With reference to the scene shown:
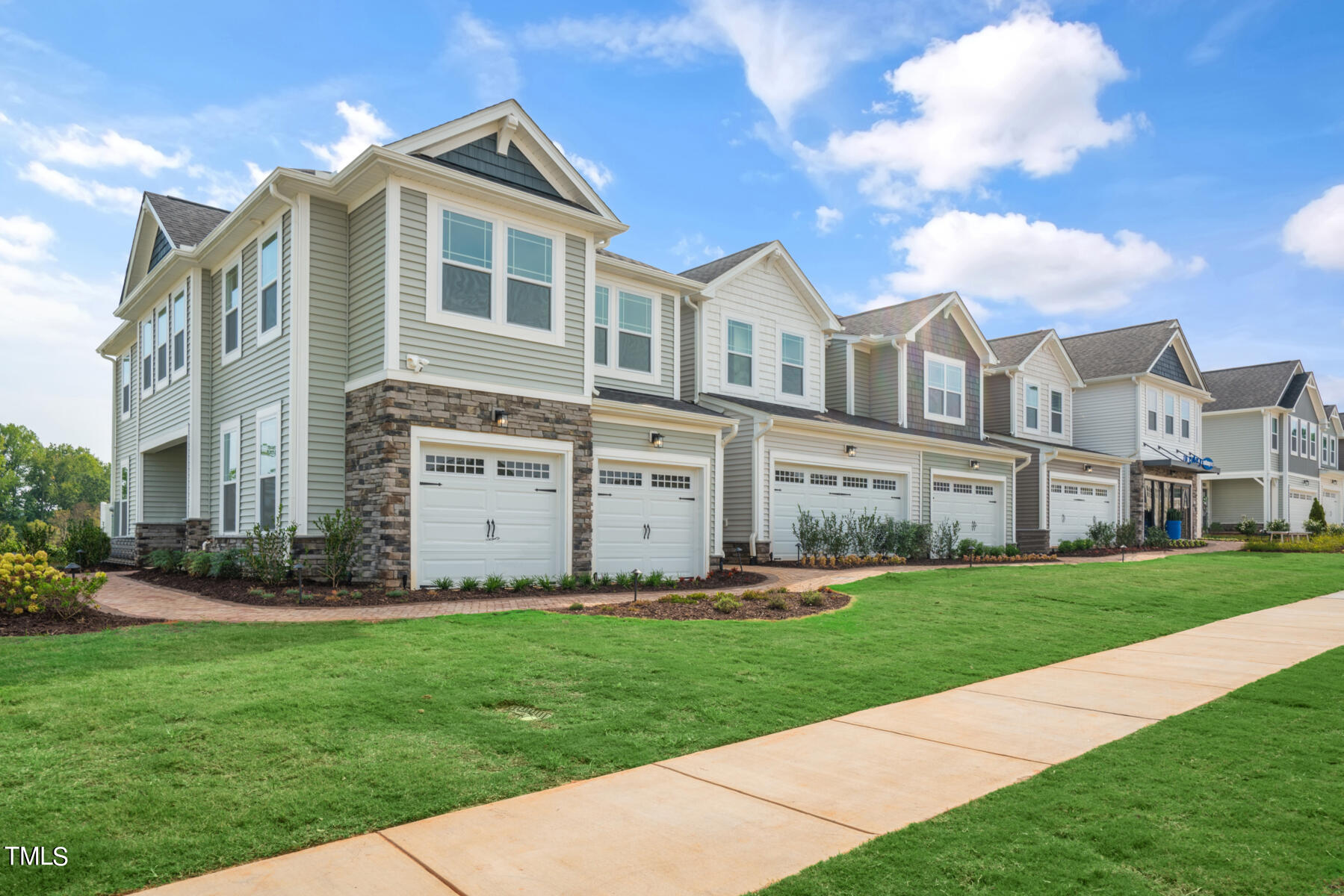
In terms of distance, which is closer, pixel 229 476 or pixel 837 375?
pixel 229 476

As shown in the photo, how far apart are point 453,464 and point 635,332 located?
6076mm

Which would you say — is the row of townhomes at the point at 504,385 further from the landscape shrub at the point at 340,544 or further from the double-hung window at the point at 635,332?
the landscape shrub at the point at 340,544

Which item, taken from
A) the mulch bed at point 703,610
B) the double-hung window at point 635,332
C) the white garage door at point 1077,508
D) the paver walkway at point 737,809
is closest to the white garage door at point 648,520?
the double-hung window at point 635,332

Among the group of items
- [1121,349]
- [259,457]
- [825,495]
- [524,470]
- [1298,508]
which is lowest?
[1298,508]

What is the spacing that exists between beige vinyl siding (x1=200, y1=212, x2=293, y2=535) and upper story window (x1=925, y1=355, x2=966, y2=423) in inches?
677

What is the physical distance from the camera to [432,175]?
12484 millimetres

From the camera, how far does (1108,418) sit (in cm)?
3183

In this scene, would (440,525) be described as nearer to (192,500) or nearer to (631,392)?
(631,392)

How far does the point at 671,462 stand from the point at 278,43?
375 inches

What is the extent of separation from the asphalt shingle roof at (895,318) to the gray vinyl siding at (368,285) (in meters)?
14.2

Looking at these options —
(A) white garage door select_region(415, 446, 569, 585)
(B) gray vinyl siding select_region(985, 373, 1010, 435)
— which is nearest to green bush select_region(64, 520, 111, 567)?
(A) white garage door select_region(415, 446, 569, 585)

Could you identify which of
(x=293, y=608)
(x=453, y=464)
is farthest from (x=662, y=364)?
Result: (x=293, y=608)

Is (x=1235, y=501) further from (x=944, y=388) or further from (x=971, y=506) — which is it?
(x=944, y=388)

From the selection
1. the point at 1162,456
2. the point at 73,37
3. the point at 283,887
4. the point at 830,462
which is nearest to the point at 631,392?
the point at 830,462
